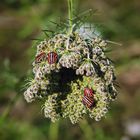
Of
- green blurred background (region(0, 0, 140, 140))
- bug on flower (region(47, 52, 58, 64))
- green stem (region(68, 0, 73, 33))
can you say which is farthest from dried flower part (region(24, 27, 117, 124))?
green blurred background (region(0, 0, 140, 140))

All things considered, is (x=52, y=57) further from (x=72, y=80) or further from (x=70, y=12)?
(x=70, y=12)

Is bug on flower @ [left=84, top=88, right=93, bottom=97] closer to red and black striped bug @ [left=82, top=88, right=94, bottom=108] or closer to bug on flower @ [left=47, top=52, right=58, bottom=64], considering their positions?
red and black striped bug @ [left=82, top=88, right=94, bottom=108]

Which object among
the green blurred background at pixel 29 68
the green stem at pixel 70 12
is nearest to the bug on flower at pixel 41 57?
the green stem at pixel 70 12

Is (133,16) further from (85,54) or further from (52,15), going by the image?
(85,54)

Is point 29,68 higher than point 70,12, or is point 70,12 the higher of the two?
point 70,12

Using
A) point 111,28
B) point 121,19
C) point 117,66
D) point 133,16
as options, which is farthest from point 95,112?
point 133,16

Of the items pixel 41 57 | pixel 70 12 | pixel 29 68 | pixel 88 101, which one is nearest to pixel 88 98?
pixel 88 101
